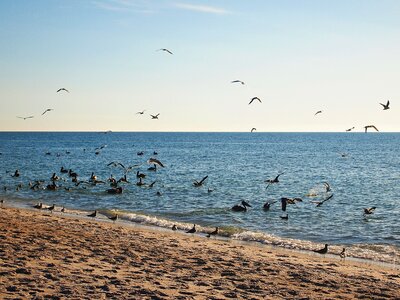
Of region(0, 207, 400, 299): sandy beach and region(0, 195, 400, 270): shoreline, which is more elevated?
region(0, 207, 400, 299): sandy beach

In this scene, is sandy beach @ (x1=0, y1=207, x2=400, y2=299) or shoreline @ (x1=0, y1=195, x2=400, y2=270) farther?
shoreline @ (x1=0, y1=195, x2=400, y2=270)

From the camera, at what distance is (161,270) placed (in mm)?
13961

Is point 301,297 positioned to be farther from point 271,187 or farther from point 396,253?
point 271,187

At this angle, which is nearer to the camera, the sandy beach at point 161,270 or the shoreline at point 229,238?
the sandy beach at point 161,270

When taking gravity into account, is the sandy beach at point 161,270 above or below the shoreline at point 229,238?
above

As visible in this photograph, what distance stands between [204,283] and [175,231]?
35.8 ft

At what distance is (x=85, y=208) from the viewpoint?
3183cm

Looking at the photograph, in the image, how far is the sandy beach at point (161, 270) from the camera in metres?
11.5

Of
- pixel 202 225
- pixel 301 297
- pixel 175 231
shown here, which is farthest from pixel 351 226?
pixel 301 297

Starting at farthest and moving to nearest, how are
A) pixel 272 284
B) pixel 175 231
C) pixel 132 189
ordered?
pixel 132 189 → pixel 175 231 → pixel 272 284

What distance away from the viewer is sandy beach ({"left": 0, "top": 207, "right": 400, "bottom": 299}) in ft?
37.8

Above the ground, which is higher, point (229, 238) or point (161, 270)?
point (161, 270)

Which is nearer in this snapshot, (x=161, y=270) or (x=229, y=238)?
(x=161, y=270)

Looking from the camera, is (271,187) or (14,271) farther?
(271,187)
